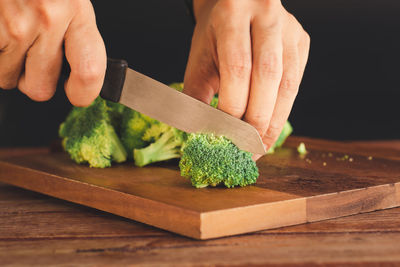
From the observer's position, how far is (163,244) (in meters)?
1.25

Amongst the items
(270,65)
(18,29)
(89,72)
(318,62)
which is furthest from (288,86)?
(318,62)

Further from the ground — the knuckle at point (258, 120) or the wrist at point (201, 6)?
the wrist at point (201, 6)

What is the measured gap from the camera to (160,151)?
197 cm

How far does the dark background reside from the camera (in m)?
3.74

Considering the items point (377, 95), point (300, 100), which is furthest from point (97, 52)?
point (377, 95)

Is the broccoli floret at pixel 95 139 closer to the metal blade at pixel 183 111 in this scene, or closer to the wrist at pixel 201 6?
the metal blade at pixel 183 111

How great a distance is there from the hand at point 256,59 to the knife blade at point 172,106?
1.5 inches

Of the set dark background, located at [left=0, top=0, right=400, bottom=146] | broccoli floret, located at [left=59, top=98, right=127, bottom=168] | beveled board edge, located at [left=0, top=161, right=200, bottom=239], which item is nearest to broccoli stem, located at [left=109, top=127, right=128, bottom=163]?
broccoli floret, located at [left=59, top=98, right=127, bottom=168]

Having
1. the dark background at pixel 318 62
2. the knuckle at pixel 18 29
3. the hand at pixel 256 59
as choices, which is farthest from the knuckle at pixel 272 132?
the dark background at pixel 318 62

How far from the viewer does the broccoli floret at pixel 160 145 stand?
194cm

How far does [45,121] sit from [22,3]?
2.45 metres

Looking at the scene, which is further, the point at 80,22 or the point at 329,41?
the point at 329,41

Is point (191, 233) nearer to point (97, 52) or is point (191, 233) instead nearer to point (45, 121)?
point (97, 52)

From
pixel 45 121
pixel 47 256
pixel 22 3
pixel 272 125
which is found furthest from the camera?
pixel 45 121
